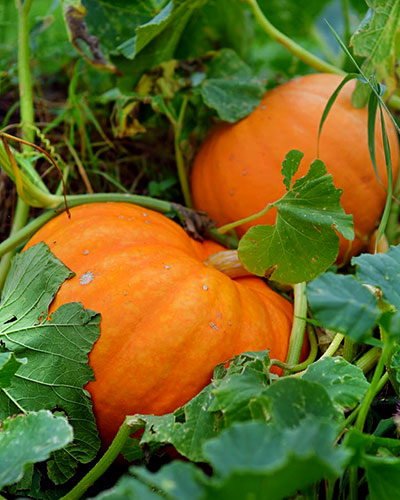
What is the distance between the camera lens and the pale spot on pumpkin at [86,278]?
1.04 meters

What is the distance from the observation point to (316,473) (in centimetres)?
47

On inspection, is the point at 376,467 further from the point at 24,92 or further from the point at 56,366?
the point at 24,92

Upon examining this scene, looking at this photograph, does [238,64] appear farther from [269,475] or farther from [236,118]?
[269,475]

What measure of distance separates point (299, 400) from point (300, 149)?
792mm

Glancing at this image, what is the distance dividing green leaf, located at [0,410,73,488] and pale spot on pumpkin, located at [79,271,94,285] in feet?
1.11

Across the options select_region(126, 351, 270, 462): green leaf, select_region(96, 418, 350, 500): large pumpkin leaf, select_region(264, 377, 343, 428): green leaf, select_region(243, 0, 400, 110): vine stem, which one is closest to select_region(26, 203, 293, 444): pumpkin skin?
select_region(126, 351, 270, 462): green leaf

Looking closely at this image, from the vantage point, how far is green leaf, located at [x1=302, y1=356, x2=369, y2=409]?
74cm

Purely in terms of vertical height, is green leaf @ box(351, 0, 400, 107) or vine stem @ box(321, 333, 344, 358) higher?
green leaf @ box(351, 0, 400, 107)

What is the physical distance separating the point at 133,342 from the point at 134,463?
225 millimetres

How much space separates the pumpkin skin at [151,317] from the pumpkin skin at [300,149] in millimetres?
290

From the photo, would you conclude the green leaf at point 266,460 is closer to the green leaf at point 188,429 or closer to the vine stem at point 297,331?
the green leaf at point 188,429

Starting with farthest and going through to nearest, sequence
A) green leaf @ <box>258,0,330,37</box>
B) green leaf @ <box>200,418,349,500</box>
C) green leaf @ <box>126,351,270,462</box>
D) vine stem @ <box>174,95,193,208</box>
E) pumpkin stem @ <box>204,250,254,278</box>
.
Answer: green leaf @ <box>258,0,330,37</box>
vine stem @ <box>174,95,193,208</box>
pumpkin stem @ <box>204,250,254,278</box>
green leaf @ <box>126,351,270,462</box>
green leaf @ <box>200,418,349,500</box>

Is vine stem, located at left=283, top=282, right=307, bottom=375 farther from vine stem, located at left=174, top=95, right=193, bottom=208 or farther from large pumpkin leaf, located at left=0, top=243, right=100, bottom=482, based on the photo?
vine stem, located at left=174, top=95, right=193, bottom=208

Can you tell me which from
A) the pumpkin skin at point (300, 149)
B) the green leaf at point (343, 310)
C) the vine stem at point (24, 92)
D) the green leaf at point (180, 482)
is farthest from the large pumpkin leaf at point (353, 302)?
the vine stem at point (24, 92)
